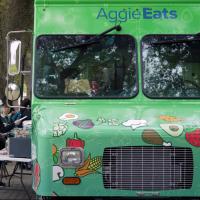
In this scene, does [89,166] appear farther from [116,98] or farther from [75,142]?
[116,98]

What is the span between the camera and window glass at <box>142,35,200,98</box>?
6824 mm

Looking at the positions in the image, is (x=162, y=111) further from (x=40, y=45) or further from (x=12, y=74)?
(x=12, y=74)

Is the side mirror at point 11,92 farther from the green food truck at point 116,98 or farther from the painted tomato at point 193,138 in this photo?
the painted tomato at point 193,138

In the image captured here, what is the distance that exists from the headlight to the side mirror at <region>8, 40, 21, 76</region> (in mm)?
1869

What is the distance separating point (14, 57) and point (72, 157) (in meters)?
2.06

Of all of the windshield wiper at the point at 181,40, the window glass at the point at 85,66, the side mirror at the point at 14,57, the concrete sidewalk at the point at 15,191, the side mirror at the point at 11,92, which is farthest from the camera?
the concrete sidewalk at the point at 15,191

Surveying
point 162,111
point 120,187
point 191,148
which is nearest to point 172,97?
point 162,111

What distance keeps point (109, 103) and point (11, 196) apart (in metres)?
4.11

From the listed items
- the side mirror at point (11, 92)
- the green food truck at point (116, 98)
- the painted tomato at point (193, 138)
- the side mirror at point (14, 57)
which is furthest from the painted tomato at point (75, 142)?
the side mirror at point (11, 92)

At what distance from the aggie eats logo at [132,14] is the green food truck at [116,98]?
1 cm

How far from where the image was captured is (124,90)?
6801 mm

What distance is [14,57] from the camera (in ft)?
24.7

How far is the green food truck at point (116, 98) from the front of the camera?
603 cm

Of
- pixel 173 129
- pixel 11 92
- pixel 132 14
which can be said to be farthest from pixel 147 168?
pixel 11 92
